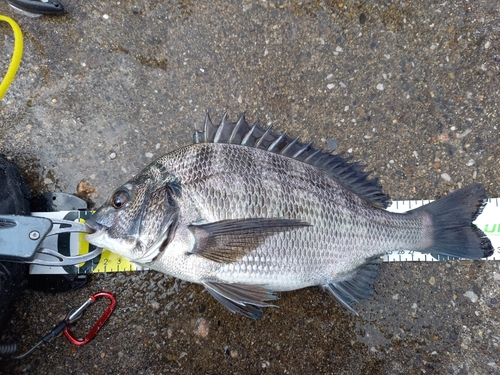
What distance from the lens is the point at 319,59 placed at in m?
2.41

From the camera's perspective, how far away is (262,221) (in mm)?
1765

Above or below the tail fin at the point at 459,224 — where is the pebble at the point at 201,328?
below

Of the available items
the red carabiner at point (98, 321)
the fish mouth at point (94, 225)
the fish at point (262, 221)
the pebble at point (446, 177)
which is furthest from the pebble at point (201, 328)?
the pebble at point (446, 177)

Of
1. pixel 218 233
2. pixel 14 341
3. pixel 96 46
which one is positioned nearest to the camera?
pixel 218 233

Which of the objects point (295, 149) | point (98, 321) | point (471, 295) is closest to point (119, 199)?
point (98, 321)

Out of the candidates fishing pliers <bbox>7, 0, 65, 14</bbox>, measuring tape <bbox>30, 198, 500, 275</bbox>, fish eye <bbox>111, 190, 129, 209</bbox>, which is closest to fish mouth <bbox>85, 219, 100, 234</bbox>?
fish eye <bbox>111, 190, 129, 209</bbox>

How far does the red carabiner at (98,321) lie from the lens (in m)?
2.13

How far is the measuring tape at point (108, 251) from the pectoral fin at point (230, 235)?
0.72 m

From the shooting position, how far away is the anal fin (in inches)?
81.7

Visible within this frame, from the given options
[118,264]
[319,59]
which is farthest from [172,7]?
[118,264]

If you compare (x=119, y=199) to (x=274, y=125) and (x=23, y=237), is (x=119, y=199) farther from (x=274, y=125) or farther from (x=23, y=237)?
(x=274, y=125)

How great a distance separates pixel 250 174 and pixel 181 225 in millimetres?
467

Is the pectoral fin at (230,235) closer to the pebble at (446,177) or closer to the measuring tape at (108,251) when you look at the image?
the measuring tape at (108,251)

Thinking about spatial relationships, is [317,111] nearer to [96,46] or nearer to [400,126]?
[400,126]
